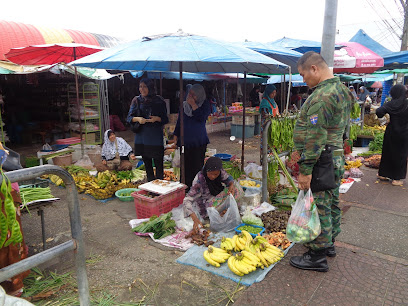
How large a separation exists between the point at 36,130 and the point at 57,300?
9.85 meters

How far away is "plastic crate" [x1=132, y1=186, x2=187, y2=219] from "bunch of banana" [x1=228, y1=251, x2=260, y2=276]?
1.54 metres

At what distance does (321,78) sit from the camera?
3.31 m

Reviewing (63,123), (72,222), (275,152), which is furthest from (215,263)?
(63,123)

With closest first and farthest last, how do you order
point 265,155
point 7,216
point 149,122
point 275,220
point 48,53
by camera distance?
point 7,216 < point 275,220 < point 265,155 < point 149,122 < point 48,53

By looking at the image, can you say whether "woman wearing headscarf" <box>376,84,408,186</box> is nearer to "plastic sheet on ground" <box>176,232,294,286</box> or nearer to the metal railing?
"plastic sheet on ground" <box>176,232,294,286</box>

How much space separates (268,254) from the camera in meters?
3.64

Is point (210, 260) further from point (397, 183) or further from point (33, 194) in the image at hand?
point (397, 183)

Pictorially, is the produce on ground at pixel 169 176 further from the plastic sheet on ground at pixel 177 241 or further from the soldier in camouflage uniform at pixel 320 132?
the soldier in camouflage uniform at pixel 320 132

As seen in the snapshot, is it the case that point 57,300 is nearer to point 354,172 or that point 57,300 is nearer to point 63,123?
point 354,172

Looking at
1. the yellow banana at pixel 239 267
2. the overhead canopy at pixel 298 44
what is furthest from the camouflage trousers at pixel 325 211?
the overhead canopy at pixel 298 44

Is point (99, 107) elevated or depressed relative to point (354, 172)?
elevated

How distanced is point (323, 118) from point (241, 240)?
1.78m

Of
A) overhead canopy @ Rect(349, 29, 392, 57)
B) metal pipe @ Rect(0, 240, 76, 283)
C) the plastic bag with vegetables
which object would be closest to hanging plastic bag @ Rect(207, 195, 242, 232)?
the plastic bag with vegetables

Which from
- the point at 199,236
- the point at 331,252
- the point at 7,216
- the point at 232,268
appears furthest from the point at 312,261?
the point at 7,216
